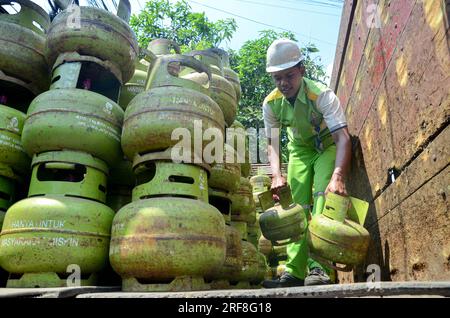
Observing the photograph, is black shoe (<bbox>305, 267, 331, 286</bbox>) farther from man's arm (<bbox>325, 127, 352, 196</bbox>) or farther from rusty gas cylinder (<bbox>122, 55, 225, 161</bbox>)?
rusty gas cylinder (<bbox>122, 55, 225, 161</bbox>)

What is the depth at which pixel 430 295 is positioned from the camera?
3.55 ft

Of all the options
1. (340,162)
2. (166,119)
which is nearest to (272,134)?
(340,162)

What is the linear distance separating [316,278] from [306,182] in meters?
0.90

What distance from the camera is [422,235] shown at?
1.83 metres

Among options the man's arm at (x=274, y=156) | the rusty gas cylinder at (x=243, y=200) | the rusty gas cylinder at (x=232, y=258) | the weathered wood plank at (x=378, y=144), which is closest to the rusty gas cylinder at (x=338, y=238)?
the weathered wood plank at (x=378, y=144)

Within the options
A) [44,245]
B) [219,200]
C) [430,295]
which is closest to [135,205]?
[44,245]

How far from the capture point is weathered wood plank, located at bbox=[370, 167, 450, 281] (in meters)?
1.58

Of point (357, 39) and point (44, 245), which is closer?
point (44, 245)

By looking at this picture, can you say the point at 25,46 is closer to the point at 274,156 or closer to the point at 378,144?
the point at 274,156

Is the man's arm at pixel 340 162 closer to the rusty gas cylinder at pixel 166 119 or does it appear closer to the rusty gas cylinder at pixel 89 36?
the rusty gas cylinder at pixel 166 119

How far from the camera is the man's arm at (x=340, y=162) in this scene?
8.67 feet
